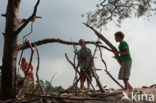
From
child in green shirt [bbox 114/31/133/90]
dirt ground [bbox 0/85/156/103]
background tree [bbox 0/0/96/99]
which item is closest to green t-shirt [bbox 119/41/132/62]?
child in green shirt [bbox 114/31/133/90]

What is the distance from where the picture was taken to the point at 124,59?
15.1 feet

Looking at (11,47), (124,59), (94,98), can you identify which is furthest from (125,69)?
(11,47)

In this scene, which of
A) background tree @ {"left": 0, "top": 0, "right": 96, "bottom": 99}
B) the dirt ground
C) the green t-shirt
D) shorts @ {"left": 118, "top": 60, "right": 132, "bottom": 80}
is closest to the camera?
the dirt ground

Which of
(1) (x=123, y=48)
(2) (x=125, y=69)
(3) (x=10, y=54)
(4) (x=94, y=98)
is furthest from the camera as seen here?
(2) (x=125, y=69)

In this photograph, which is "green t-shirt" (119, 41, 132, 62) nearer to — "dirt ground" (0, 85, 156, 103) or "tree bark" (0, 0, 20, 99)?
"dirt ground" (0, 85, 156, 103)

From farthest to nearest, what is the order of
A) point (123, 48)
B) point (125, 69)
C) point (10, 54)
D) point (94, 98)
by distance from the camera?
point (125, 69) < point (123, 48) < point (10, 54) < point (94, 98)

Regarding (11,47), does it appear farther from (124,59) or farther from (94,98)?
(124,59)

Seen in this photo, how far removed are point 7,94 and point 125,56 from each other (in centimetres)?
216

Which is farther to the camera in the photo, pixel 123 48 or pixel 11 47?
pixel 123 48

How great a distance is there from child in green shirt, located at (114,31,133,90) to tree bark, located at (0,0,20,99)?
178 centimetres

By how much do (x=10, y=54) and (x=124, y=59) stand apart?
2.02 m

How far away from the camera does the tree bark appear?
3426 millimetres

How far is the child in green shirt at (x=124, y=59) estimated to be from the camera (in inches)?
178

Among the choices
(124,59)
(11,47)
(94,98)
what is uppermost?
(11,47)
